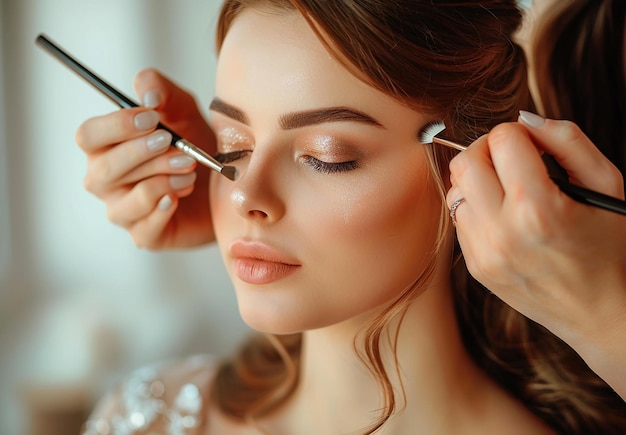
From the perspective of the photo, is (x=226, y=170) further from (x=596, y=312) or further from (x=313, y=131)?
(x=596, y=312)

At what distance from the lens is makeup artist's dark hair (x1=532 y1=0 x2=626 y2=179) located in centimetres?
123

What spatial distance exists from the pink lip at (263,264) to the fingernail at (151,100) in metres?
0.32

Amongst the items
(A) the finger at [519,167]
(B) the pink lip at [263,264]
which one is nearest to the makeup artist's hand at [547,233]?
(A) the finger at [519,167]

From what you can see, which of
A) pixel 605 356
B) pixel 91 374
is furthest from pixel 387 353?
pixel 91 374

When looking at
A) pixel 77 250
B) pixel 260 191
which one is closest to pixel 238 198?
pixel 260 191

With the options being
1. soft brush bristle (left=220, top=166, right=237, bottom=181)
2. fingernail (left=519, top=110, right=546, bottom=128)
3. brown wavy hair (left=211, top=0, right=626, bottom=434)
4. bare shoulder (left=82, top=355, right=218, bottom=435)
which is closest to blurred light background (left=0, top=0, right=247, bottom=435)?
bare shoulder (left=82, top=355, right=218, bottom=435)

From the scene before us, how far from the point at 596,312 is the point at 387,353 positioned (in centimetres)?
35

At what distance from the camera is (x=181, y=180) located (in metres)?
1.11

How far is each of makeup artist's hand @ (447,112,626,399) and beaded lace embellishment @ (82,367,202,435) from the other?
0.69m

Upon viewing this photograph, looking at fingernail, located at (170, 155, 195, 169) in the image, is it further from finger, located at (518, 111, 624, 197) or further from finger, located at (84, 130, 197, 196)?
finger, located at (518, 111, 624, 197)

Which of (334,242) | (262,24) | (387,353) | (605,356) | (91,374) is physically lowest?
(91,374)

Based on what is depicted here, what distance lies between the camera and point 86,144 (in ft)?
3.56

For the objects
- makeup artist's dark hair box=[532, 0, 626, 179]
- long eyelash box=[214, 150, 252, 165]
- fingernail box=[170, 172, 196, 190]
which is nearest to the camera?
long eyelash box=[214, 150, 252, 165]

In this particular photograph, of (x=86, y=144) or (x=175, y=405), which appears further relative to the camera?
(x=175, y=405)
